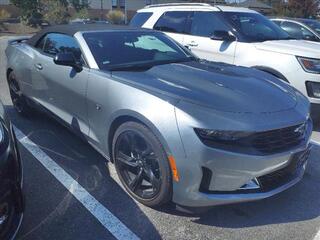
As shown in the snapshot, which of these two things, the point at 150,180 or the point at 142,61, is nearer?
the point at 150,180

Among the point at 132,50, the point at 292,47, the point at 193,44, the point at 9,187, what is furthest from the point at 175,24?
the point at 9,187

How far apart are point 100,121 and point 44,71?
4.88 ft

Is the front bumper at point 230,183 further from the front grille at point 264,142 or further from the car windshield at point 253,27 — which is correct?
the car windshield at point 253,27

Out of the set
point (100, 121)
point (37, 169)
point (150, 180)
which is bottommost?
point (37, 169)

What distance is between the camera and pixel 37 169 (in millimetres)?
4031

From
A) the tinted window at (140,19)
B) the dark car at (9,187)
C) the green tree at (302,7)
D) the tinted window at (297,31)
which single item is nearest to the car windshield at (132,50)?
the dark car at (9,187)

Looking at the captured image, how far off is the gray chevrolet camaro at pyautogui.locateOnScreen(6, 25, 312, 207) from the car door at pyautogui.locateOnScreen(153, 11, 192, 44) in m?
2.67

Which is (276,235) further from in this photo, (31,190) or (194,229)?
(31,190)

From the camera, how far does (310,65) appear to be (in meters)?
5.49

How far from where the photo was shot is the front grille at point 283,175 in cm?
307

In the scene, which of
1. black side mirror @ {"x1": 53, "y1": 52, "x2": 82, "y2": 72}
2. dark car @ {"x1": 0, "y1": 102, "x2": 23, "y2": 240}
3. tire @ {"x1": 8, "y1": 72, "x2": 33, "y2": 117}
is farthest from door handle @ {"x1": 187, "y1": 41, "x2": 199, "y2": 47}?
dark car @ {"x1": 0, "y1": 102, "x2": 23, "y2": 240}

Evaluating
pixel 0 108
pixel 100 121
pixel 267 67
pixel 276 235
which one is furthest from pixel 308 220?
pixel 267 67

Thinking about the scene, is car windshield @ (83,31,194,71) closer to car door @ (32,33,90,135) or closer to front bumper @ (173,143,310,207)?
car door @ (32,33,90,135)

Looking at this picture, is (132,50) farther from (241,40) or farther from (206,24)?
(206,24)
